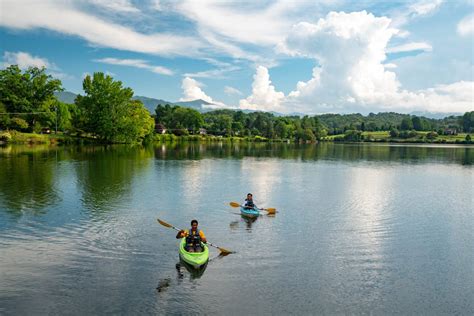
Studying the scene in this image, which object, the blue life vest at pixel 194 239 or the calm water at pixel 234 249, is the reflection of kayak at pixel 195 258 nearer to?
the calm water at pixel 234 249

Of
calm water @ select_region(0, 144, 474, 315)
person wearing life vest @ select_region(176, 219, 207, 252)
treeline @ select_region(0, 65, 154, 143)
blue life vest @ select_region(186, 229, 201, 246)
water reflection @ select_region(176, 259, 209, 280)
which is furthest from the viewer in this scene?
treeline @ select_region(0, 65, 154, 143)

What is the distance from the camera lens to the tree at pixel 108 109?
105306 millimetres

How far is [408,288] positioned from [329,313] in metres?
4.37

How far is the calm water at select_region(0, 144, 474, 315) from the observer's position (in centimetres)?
1444

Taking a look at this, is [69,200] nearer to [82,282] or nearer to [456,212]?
[82,282]

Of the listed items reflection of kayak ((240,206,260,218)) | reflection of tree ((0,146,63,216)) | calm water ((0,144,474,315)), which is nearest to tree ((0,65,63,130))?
reflection of tree ((0,146,63,216))

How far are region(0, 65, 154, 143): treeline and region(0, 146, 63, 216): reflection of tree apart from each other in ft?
172

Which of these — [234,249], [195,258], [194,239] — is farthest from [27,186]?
[195,258]

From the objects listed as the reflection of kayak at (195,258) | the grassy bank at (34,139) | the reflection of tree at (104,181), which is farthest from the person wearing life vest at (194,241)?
the grassy bank at (34,139)

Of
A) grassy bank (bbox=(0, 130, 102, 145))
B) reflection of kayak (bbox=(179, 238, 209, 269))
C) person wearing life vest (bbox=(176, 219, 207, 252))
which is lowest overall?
reflection of kayak (bbox=(179, 238, 209, 269))

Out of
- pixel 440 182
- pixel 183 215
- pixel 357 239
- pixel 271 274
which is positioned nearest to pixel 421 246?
pixel 357 239

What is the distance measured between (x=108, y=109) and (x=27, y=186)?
239ft

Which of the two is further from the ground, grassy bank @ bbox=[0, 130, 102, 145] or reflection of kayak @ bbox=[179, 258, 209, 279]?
grassy bank @ bbox=[0, 130, 102, 145]

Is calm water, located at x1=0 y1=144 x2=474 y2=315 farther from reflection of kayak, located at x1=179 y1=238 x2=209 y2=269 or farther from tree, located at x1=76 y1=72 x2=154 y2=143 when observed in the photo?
tree, located at x1=76 y1=72 x2=154 y2=143
